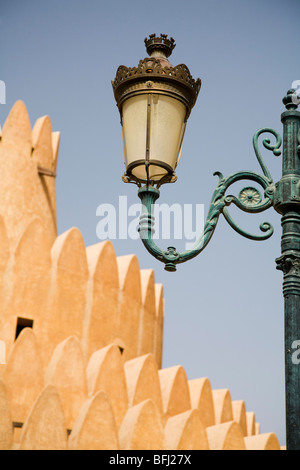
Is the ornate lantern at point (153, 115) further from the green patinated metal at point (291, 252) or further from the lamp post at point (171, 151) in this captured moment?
the green patinated metal at point (291, 252)

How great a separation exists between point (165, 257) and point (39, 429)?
14282mm

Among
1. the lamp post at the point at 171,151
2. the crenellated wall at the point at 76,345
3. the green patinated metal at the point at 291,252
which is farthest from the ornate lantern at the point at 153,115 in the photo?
the crenellated wall at the point at 76,345

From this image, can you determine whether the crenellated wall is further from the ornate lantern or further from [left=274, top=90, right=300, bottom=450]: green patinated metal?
[left=274, top=90, right=300, bottom=450]: green patinated metal

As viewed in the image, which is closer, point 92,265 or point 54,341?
point 54,341

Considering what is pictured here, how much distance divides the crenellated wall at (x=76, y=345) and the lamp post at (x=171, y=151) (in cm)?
1414

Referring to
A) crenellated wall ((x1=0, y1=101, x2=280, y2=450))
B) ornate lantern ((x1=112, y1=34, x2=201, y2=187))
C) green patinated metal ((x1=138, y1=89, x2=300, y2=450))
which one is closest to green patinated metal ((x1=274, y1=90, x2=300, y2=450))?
green patinated metal ((x1=138, y1=89, x2=300, y2=450))

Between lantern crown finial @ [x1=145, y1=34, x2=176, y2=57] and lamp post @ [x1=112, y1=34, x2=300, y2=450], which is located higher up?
lantern crown finial @ [x1=145, y1=34, x2=176, y2=57]

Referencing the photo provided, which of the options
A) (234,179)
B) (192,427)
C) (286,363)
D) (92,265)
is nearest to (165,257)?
(234,179)

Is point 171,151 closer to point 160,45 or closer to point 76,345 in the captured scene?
point 160,45

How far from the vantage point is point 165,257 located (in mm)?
5008

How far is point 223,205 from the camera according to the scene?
16.8 feet

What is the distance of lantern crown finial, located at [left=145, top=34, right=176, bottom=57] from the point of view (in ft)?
18.2

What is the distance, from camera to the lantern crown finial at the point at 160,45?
555 cm
